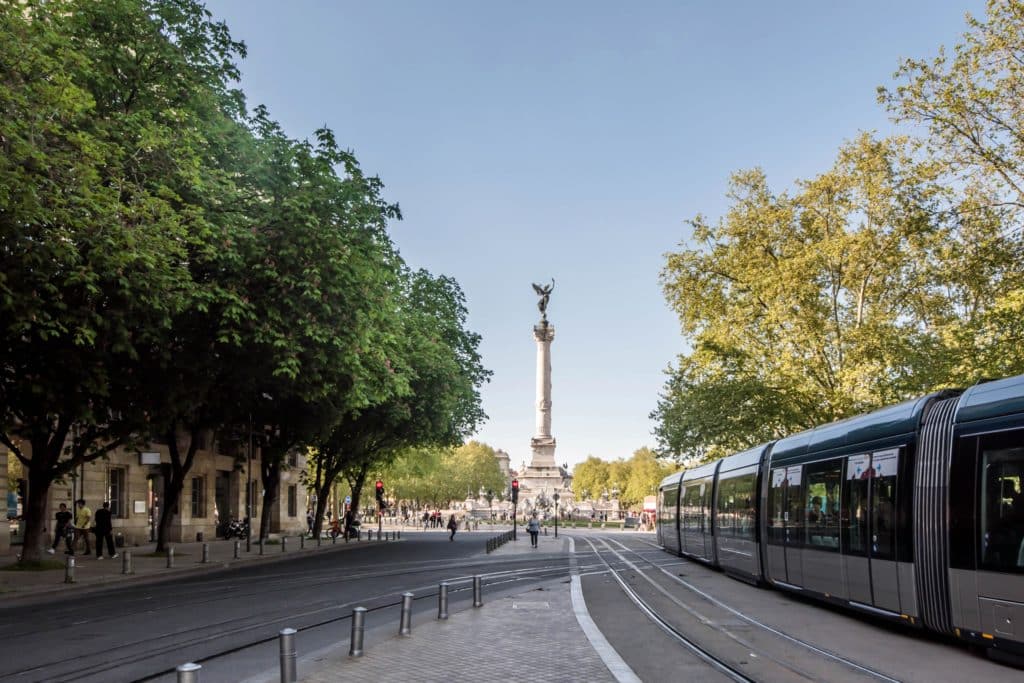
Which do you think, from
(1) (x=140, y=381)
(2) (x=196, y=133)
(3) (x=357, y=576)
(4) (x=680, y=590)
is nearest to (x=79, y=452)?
(1) (x=140, y=381)

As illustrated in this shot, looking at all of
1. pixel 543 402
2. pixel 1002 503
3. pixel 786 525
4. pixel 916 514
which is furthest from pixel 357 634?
pixel 543 402

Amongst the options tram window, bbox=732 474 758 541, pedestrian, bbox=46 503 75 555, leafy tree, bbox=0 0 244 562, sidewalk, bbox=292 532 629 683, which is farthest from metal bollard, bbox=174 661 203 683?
pedestrian, bbox=46 503 75 555

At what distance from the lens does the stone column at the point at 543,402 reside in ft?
270

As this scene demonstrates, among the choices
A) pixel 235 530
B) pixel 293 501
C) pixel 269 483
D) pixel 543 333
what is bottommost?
pixel 235 530

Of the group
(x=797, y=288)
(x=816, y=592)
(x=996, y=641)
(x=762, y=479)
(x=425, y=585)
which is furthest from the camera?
(x=797, y=288)

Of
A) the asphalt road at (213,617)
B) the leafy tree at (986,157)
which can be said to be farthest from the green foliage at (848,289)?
the asphalt road at (213,617)

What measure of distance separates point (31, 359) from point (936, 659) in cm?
1850

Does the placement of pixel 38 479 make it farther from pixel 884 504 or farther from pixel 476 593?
pixel 884 504

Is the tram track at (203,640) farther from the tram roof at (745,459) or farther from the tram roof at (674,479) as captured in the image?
the tram roof at (674,479)

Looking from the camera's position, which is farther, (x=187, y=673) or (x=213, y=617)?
(x=213, y=617)

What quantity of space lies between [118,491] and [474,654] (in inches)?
1268

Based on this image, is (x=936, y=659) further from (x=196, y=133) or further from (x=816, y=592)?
(x=196, y=133)

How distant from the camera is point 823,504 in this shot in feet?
51.8

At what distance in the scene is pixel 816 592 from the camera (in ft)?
53.5
